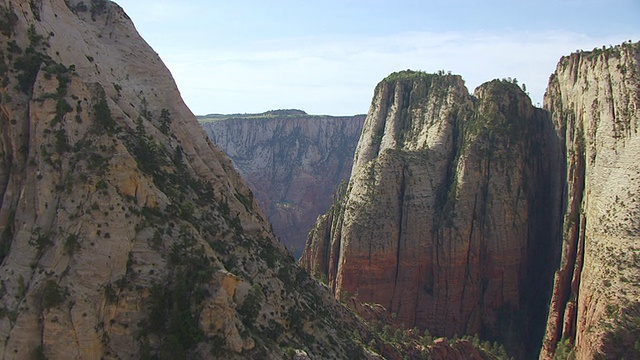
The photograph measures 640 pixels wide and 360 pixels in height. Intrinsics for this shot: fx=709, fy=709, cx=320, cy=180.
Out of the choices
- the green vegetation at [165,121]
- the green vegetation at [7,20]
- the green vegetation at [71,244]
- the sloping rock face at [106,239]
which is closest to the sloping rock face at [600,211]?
the sloping rock face at [106,239]

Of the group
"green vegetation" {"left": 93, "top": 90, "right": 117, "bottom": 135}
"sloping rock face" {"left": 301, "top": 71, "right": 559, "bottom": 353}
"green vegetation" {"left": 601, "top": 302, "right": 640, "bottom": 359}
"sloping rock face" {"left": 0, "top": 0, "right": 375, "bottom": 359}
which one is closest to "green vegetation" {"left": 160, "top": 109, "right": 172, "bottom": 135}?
"sloping rock face" {"left": 0, "top": 0, "right": 375, "bottom": 359}

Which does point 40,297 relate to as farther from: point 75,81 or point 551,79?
point 551,79

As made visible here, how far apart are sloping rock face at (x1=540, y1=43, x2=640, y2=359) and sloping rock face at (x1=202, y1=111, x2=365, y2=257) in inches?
3568

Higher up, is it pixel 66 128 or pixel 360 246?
pixel 66 128

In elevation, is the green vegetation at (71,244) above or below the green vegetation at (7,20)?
below

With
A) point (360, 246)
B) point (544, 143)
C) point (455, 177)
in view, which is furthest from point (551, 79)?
point (360, 246)

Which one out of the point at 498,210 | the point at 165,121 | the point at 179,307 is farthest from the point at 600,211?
the point at 179,307

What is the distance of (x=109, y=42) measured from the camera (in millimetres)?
47469

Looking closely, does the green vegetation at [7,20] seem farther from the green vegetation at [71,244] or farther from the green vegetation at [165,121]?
the green vegetation at [71,244]

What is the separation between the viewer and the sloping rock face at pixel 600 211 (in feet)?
176

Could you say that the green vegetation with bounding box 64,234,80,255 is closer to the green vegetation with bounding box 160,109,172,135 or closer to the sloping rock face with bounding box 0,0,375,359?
the sloping rock face with bounding box 0,0,375,359

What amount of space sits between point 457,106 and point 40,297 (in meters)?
63.9

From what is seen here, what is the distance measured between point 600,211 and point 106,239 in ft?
144

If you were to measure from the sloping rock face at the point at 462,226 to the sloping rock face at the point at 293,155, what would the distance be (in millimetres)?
75931
